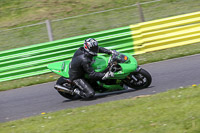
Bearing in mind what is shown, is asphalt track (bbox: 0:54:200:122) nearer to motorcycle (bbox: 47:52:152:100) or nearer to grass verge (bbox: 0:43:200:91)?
motorcycle (bbox: 47:52:152:100)

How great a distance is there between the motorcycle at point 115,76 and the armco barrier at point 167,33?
3873 mm

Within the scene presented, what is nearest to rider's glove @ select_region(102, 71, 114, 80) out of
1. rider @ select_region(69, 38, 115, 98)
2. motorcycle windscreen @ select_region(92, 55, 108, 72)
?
rider @ select_region(69, 38, 115, 98)

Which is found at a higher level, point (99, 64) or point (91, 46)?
point (91, 46)

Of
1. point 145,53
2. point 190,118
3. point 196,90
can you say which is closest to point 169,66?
point 145,53

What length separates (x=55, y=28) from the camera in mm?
12828

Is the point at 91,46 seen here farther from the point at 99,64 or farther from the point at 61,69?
the point at 61,69

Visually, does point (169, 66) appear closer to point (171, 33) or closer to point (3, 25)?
Answer: point (171, 33)

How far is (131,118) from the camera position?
638 centimetres

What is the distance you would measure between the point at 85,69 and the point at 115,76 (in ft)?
2.43

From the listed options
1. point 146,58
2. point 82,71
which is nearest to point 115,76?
point 82,71

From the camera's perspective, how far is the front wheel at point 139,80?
8.29m

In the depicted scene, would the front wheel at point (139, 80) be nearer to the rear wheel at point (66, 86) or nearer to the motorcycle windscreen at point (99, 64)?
the motorcycle windscreen at point (99, 64)

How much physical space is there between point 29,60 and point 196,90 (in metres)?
6.47

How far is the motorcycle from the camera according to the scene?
820 cm
